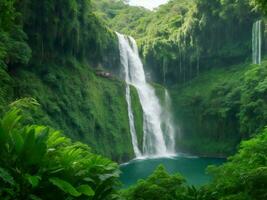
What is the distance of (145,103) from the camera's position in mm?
31406

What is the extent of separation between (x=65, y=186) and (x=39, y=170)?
43 centimetres

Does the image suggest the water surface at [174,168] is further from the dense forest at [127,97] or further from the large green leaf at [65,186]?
the large green leaf at [65,186]

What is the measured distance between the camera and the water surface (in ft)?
68.4

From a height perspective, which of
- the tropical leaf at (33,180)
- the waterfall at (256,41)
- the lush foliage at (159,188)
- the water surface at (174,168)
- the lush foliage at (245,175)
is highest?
the waterfall at (256,41)

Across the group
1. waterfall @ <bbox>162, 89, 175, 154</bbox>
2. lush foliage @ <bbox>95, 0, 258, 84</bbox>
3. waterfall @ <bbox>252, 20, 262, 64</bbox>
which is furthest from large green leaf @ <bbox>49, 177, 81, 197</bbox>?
lush foliage @ <bbox>95, 0, 258, 84</bbox>

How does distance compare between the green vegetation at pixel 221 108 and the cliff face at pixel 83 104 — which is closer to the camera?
the cliff face at pixel 83 104

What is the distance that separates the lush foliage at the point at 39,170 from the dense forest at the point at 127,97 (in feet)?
0.05

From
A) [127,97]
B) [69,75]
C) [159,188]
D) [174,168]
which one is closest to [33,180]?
[159,188]

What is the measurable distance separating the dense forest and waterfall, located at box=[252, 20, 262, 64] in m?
0.21

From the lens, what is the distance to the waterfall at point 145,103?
29.9m

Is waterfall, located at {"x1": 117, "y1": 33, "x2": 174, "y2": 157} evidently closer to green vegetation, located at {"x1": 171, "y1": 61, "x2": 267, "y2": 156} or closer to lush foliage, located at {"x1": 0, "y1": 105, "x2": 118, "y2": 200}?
green vegetation, located at {"x1": 171, "y1": 61, "x2": 267, "y2": 156}

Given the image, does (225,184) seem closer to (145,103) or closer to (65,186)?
(65,186)

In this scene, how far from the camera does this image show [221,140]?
1201 inches

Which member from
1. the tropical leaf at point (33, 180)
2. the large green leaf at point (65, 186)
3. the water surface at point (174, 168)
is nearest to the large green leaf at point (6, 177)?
the tropical leaf at point (33, 180)
